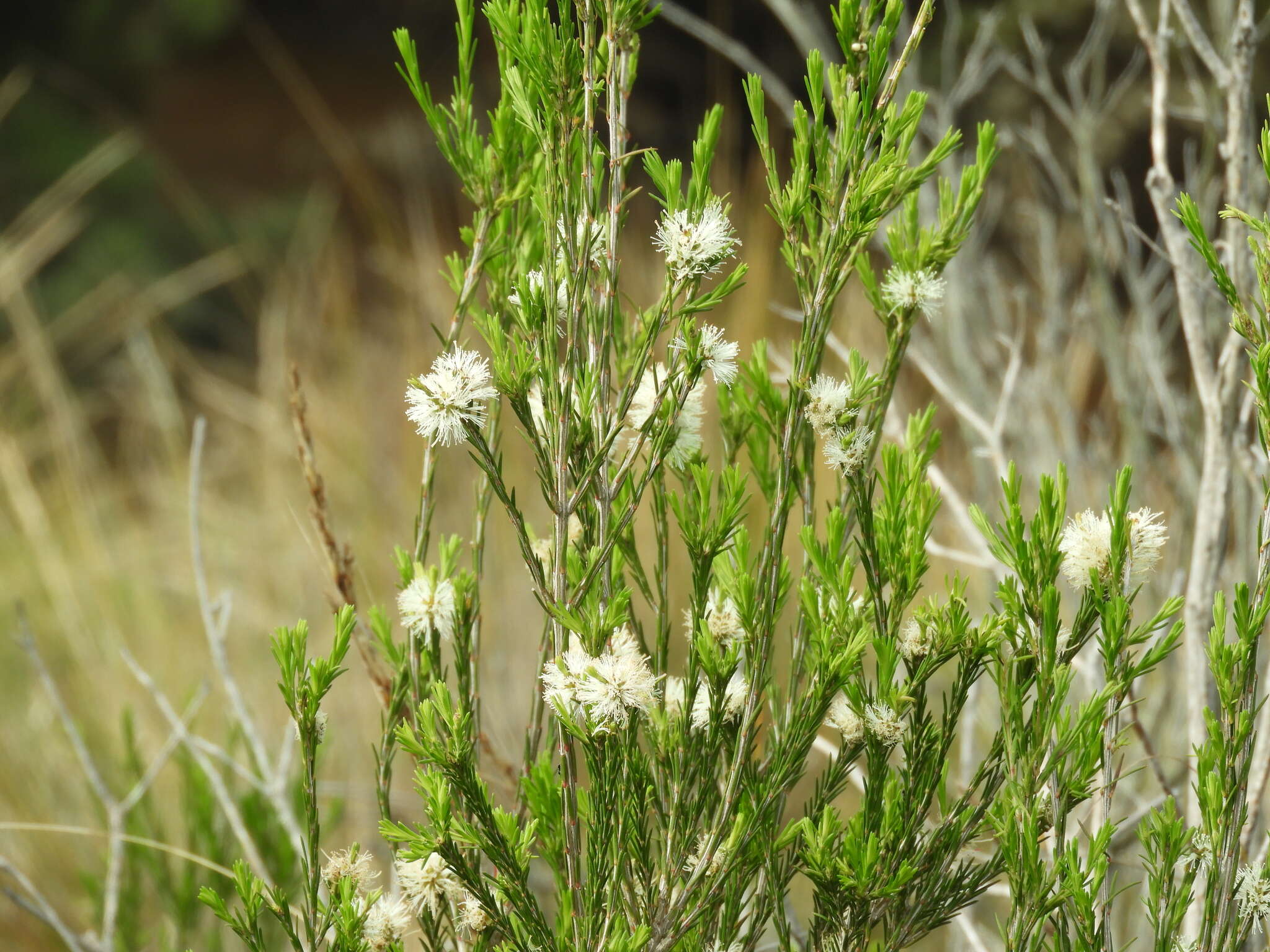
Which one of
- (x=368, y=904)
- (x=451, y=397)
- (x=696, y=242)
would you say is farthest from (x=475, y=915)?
(x=696, y=242)

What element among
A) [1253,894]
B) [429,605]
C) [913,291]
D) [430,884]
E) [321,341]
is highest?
[321,341]

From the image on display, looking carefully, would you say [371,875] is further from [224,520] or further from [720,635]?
[224,520]

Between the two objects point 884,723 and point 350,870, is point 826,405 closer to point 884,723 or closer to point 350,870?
point 884,723

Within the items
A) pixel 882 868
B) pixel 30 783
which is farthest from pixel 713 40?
pixel 30 783

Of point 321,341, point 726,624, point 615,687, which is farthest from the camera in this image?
point 321,341

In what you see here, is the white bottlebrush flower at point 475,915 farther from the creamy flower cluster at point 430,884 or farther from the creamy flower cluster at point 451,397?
the creamy flower cluster at point 451,397
